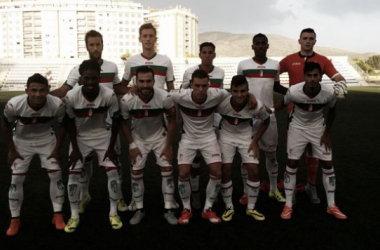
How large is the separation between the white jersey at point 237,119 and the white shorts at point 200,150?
257 millimetres

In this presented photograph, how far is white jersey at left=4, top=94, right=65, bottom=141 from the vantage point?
4.21 meters

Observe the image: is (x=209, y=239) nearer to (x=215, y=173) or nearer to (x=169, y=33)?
(x=215, y=173)

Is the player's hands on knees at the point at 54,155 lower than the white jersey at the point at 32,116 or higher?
lower

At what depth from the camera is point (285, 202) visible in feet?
17.0

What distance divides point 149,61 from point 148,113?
3.35 ft

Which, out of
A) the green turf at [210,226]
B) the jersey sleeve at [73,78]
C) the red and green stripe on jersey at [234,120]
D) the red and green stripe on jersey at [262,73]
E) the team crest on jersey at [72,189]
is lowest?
the green turf at [210,226]

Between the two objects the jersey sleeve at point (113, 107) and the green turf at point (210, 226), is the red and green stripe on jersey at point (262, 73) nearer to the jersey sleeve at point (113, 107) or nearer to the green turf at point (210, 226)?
the green turf at point (210, 226)

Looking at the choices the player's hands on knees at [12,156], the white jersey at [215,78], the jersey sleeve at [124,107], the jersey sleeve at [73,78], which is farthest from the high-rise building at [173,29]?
the player's hands on knees at [12,156]

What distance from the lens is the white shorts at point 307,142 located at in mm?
4758

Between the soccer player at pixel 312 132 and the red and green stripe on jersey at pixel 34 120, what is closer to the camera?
the red and green stripe on jersey at pixel 34 120

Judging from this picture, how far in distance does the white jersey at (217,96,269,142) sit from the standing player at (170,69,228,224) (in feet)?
0.47

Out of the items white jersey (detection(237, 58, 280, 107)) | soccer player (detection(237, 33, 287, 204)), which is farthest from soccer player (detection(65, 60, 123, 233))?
white jersey (detection(237, 58, 280, 107))

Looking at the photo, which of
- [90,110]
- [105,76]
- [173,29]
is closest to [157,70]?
[105,76]

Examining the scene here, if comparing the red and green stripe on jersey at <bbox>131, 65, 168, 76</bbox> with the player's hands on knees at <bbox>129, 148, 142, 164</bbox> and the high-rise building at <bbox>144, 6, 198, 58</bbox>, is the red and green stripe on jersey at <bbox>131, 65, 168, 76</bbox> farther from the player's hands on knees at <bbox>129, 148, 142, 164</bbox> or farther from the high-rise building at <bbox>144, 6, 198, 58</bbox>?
the high-rise building at <bbox>144, 6, 198, 58</bbox>
